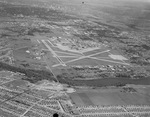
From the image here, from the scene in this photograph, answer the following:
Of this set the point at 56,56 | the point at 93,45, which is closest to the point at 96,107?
the point at 56,56

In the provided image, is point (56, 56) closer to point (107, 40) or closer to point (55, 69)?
point (55, 69)

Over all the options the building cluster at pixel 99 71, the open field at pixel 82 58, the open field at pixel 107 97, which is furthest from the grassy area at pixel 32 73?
the open field at pixel 107 97

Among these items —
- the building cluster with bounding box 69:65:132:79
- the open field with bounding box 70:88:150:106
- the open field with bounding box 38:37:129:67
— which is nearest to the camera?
the open field with bounding box 70:88:150:106

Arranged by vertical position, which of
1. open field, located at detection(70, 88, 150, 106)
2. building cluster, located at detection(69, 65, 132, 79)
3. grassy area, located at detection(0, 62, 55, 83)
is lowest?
open field, located at detection(70, 88, 150, 106)

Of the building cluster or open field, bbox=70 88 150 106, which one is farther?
the building cluster

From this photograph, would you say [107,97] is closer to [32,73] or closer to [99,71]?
[99,71]

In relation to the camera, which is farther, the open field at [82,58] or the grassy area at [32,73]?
the open field at [82,58]

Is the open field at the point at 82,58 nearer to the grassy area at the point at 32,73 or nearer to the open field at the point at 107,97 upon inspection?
the grassy area at the point at 32,73

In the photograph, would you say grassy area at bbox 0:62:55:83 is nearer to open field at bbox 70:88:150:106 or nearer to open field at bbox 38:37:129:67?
open field at bbox 38:37:129:67

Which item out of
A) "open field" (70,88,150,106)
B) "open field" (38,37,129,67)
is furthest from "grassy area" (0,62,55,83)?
"open field" (70,88,150,106)

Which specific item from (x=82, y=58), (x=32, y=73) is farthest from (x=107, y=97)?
(x=82, y=58)

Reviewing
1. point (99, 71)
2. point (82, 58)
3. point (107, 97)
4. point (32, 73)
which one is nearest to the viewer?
point (107, 97)
